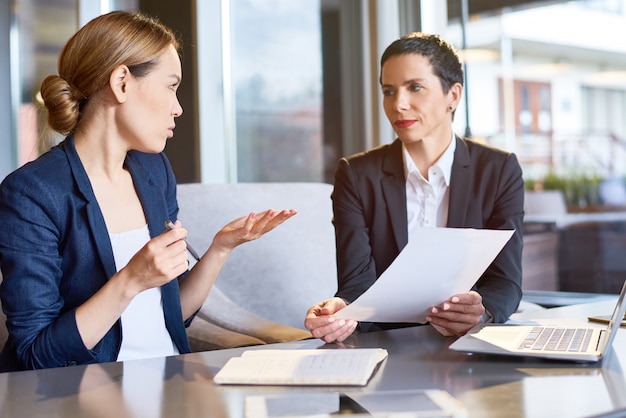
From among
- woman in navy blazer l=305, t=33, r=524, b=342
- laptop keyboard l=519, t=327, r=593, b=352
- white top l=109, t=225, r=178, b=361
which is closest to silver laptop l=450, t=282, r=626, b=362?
laptop keyboard l=519, t=327, r=593, b=352

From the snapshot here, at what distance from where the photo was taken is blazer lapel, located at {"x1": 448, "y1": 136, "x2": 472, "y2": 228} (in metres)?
1.82

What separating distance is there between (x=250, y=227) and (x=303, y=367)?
492 millimetres

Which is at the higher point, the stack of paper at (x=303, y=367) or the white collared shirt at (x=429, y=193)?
the white collared shirt at (x=429, y=193)

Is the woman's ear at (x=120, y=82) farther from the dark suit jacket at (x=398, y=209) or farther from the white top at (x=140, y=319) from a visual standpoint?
the dark suit jacket at (x=398, y=209)

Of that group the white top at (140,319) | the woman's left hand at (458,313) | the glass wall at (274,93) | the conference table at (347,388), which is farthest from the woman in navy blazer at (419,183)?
the glass wall at (274,93)

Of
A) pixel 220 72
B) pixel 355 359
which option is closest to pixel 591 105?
pixel 355 359

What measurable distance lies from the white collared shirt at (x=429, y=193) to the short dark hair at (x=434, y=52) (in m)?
0.19

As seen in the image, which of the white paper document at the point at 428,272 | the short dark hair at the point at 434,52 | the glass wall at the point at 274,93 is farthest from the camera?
the glass wall at the point at 274,93

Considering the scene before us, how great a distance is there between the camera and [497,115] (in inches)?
113

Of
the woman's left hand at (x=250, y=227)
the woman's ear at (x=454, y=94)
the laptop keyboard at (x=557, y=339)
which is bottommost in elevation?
the laptop keyboard at (x=557, y=339)

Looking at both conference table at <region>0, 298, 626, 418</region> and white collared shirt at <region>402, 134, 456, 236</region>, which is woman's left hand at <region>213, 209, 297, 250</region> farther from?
white collared shirt at <region>402, 134, 456, 236</region>

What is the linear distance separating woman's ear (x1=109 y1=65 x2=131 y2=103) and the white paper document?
657 millimetres

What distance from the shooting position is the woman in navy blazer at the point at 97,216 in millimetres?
1437

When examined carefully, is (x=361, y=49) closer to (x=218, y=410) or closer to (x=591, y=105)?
(x=591, y=105)
